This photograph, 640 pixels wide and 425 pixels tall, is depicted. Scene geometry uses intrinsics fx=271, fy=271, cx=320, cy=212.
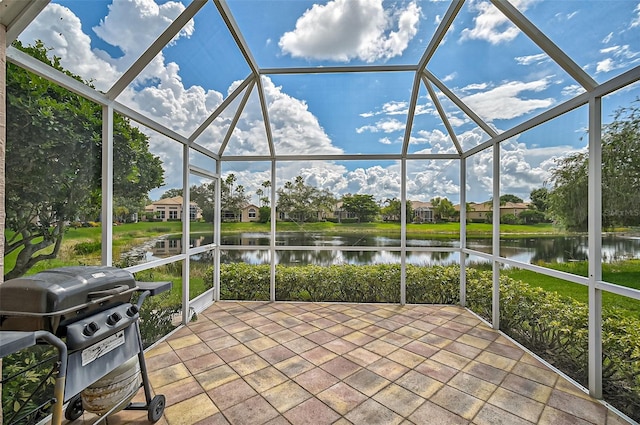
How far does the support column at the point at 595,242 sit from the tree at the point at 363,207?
2.83m

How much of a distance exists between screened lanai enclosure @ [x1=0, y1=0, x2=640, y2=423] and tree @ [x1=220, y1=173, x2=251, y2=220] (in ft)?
0.12

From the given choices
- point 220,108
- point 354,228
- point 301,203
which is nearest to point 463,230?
point 354,228

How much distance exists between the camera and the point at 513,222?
11.3ft

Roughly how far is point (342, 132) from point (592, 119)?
2.91 m

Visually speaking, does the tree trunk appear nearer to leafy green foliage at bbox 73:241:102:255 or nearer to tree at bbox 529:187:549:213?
leafy green foliage at bbox 73:241:102:255

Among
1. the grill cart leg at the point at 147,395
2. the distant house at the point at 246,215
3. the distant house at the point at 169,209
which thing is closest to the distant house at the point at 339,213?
the distant house at the point at 246,215

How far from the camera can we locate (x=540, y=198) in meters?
3.04

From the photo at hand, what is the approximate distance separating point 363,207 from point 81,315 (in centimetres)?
398

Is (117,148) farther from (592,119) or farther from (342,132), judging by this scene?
(592,119)

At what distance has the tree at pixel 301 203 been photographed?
4.88 m

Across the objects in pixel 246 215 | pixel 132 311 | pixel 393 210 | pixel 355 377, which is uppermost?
pixel 393 210

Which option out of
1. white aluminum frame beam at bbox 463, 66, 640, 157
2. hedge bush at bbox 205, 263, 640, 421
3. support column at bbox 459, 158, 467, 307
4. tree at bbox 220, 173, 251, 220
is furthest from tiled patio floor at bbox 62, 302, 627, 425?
white aluminum frame beam at bbox 463, 66, 640, 157

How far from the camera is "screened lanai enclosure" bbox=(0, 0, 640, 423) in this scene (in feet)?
6.89

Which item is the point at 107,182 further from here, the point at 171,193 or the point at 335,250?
the point at 335,250
